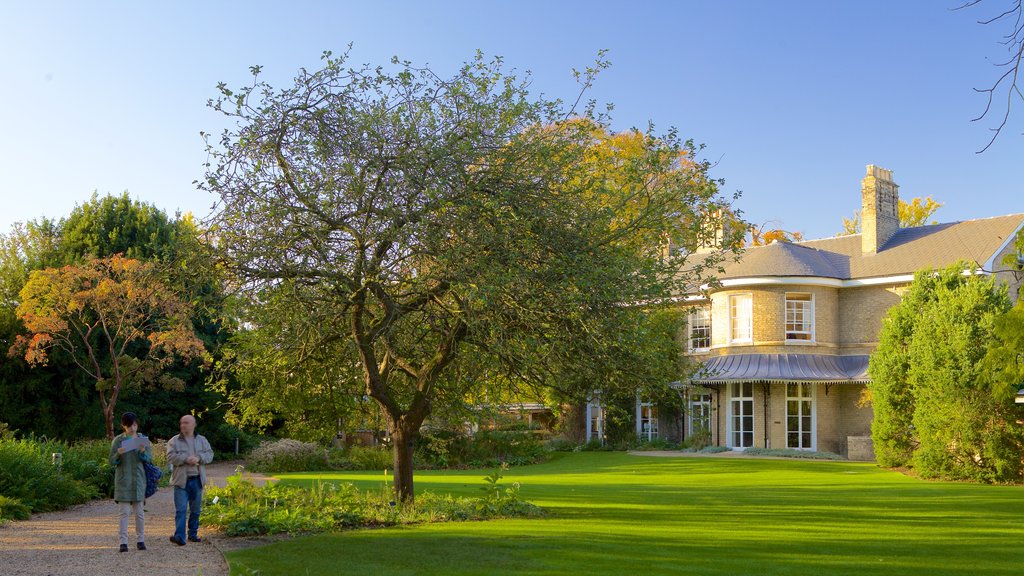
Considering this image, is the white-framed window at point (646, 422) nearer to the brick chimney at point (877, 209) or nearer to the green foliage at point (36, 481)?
the brick chimney at point (877, 209)

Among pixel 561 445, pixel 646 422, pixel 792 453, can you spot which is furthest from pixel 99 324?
pixel 792 453

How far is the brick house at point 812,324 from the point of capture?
33.0 metres

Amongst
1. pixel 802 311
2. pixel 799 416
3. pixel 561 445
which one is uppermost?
pixel 802 311

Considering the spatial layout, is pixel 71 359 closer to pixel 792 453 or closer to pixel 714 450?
pixel 714 450

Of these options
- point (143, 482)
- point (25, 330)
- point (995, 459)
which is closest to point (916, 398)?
point (995, 459)

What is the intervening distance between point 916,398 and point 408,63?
18620 mm

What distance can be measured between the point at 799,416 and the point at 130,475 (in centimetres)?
2718

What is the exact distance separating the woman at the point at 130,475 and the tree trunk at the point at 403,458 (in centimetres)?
380

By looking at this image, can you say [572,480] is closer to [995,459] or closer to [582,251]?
[995,459]

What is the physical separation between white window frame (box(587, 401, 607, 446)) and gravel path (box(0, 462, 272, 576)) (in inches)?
1015

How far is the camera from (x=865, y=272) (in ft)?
111

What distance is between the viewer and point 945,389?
23.9 meters

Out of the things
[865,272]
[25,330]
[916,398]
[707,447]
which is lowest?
[707,447]

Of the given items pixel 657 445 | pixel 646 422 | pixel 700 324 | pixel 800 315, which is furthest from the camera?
pixel 646 422
